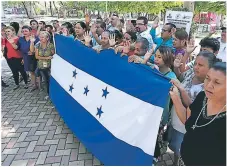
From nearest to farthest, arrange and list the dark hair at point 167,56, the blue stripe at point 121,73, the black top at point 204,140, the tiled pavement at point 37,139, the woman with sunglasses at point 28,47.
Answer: the black top at point 204,140 → the blue stripe at point 121,73 → the dark hair at point 167,56 → the tiled pavement at point 37,139 → the woman with sunglasses at point 28,47

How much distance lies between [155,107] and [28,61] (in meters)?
4.53

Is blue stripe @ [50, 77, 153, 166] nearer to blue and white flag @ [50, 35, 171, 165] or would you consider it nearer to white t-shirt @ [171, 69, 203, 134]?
blue and white flag @ [50, 35, 171, 165]

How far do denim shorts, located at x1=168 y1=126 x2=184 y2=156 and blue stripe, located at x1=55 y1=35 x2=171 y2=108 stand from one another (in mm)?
647

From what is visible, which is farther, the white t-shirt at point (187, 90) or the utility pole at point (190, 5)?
the utility pole at point (190, 5)

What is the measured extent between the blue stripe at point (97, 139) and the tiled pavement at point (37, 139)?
19cm

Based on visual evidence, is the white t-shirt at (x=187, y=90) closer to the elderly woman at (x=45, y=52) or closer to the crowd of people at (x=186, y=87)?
the crowd of people at (x=186, y=87)

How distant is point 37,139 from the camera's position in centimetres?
417

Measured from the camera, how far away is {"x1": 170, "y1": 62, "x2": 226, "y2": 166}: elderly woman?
1914 mm

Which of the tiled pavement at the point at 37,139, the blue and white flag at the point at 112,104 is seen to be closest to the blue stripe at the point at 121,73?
the blue and white flag at the point at 112,104

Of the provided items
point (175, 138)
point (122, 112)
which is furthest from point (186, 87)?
point (122, 112)

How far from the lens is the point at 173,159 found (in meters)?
3.63

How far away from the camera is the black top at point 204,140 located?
6.25 feet

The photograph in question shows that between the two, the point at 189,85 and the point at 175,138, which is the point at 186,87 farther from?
the point at 175,138

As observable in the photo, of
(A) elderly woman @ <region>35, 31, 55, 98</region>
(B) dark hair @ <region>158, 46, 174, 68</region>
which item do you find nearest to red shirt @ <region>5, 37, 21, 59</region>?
(A) elderly woman @ <region>35, 31, 55, 98</region>
